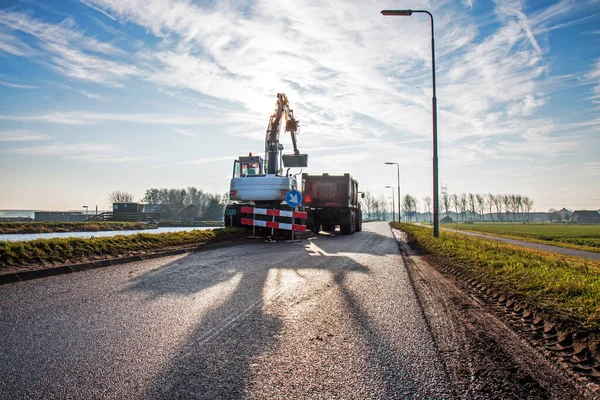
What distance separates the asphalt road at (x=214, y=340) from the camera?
280 centimetres

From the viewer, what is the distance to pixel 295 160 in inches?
854

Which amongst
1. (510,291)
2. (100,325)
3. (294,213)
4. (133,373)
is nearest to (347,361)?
(133,373)

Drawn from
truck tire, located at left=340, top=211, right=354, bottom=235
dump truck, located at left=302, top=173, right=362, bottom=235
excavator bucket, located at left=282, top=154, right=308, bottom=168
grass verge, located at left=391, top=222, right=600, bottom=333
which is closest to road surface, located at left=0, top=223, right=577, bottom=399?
grass verge, located at left=391, top=222, right=600, bottom=333

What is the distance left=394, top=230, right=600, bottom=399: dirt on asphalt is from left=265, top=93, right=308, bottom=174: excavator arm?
1498cm

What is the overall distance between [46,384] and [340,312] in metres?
3.17

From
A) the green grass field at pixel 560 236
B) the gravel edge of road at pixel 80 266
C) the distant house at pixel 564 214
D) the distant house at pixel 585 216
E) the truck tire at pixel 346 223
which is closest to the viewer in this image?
the gravel edge of road at pixel 80 266

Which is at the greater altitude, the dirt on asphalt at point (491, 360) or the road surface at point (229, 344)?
the road surface at point (229, 344)

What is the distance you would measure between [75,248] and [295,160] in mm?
14237

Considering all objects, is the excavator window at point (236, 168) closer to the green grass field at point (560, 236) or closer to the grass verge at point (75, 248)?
the grass verge at point (75, 248)

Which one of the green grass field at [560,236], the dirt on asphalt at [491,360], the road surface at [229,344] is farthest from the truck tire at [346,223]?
the dirt on asphalt at [491,360]

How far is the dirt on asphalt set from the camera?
2.81m

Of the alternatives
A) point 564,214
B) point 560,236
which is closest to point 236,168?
point 560,236

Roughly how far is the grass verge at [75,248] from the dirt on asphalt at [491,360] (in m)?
6.78

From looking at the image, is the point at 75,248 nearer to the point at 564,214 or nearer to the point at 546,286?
the point at 546,286
